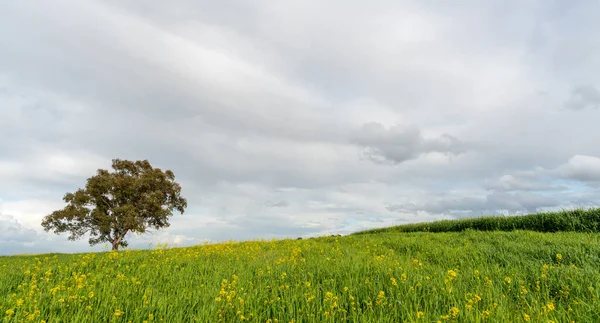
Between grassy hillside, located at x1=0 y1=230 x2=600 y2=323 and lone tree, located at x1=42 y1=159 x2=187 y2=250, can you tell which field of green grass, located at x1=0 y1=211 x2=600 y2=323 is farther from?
lone tree, located at x1=42 y1=159 x2=187 y2=250

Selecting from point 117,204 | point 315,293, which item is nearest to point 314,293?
point 315,293

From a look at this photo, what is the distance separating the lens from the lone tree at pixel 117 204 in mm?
36250

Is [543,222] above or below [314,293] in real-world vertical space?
above

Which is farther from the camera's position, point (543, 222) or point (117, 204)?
point (117, 204)

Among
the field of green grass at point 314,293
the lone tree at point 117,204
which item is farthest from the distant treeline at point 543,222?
the lone tree at point 117,204

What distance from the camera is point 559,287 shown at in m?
7.63

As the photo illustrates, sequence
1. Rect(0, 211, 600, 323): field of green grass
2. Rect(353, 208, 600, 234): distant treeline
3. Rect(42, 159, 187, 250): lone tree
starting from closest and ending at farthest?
Rect(0, 211, 600, 323): field of green grass
Rect(353, 208, 600, 234): distant treeline
Rect(42, 159, 187, 250): lone tree

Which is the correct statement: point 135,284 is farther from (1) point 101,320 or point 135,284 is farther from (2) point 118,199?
(2) point 118,199

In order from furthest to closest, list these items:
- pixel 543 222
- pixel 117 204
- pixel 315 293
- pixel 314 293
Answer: pixel 117 204
pixel 543 222
pixel 315 293
pixel 314 293

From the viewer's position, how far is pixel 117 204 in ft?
124

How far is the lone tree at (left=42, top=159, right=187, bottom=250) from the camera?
3625 cm

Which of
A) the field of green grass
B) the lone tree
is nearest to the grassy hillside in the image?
the field of green grass

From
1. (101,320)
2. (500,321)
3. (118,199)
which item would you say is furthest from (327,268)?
(118,199)

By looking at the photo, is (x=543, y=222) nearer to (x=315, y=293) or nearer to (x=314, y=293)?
(x=315, y=293)
